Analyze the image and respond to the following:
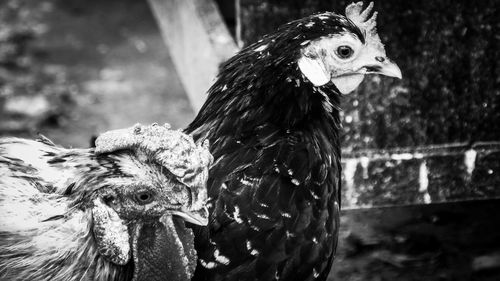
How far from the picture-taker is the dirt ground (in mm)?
6891

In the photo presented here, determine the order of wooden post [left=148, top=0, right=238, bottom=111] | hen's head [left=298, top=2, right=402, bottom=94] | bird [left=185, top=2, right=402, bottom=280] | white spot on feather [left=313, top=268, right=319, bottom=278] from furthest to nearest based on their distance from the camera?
wooden post [left=148, top=0, right=238, bottom=111]
hen's head [left=298, top=2, right=402, bottom=94]
white spot on feather [left=313, top=268, right=319, bottom=278]
bird [left=185, top=2, right=402, bottom=280]

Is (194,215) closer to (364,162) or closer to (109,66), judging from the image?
(364,162)

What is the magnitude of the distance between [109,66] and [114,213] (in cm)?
511

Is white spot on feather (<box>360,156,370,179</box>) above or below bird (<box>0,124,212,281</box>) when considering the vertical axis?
below

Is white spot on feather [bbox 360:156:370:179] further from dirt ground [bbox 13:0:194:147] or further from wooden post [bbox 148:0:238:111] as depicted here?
dirt ground [bbox 13:0:194:147]


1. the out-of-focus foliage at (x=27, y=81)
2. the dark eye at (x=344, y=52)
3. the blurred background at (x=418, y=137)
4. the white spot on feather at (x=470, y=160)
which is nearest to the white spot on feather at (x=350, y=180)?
the blurred background at (x=418, y=137)

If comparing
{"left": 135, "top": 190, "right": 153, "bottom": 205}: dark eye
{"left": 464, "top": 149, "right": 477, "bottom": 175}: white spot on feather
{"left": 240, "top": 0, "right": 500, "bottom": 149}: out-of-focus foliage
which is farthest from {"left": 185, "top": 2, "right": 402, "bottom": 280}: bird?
{"left": 464, "top": 149, "right": 477, "bottom": 175}: white spot on feather

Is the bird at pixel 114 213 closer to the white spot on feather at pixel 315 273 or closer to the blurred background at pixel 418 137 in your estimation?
the white spot on feather at pixel 315 273

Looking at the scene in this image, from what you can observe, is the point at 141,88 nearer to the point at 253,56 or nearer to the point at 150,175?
the point at 253,56

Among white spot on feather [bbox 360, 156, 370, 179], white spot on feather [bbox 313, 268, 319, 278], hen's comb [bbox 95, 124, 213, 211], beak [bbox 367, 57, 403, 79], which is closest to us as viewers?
hen's comb [bbox 95, 124, 213, 211]

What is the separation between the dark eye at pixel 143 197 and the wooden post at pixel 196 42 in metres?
2.57

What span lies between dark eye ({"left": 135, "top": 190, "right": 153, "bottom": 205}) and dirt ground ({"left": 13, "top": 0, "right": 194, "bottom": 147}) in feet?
11.5

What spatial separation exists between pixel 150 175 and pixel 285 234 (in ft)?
2.63

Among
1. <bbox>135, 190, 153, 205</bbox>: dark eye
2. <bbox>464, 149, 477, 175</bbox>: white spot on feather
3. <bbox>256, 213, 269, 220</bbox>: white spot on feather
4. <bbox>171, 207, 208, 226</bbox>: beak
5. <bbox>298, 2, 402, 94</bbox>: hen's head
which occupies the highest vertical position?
<bbox>298, 2, 402, 94</bbox>: hen's head
